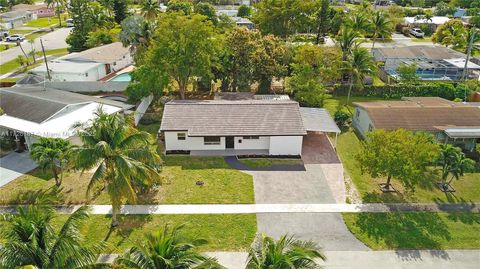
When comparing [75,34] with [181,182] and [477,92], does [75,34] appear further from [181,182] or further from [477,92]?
[477,92]

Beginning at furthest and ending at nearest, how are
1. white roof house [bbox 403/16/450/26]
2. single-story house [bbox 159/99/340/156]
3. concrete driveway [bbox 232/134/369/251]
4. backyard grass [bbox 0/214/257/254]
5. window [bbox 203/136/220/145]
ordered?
white roof house [bbox 403/16/450/26]
window [bbox 203/136/220/145]
single-story house [bbox 159/99/340/156]
concrete driveway [bbox 232/134/369/251]
backyard grass [bbox 0/214/257/254]

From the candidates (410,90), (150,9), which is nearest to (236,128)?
(410,90)

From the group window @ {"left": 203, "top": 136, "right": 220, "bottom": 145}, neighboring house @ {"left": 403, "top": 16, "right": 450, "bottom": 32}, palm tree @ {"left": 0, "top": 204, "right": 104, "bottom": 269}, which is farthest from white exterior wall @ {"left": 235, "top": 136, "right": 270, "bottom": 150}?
neighboring house @ {"left": 403, "top": 16, "right": 450, "bottom": 32}

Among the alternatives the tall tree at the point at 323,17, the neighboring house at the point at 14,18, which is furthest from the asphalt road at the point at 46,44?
the tall tree at the point at 323,17

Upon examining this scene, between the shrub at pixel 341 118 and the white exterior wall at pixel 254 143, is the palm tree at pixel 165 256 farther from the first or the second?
the shrub at pixel 341 118

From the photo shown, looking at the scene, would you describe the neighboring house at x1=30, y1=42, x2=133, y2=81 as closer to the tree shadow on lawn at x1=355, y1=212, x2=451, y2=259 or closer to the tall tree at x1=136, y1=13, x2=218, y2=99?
the tall tree at x1=136, y1=13, x2=218, y2=99

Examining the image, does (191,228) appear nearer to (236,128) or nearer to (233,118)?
(236,128)
